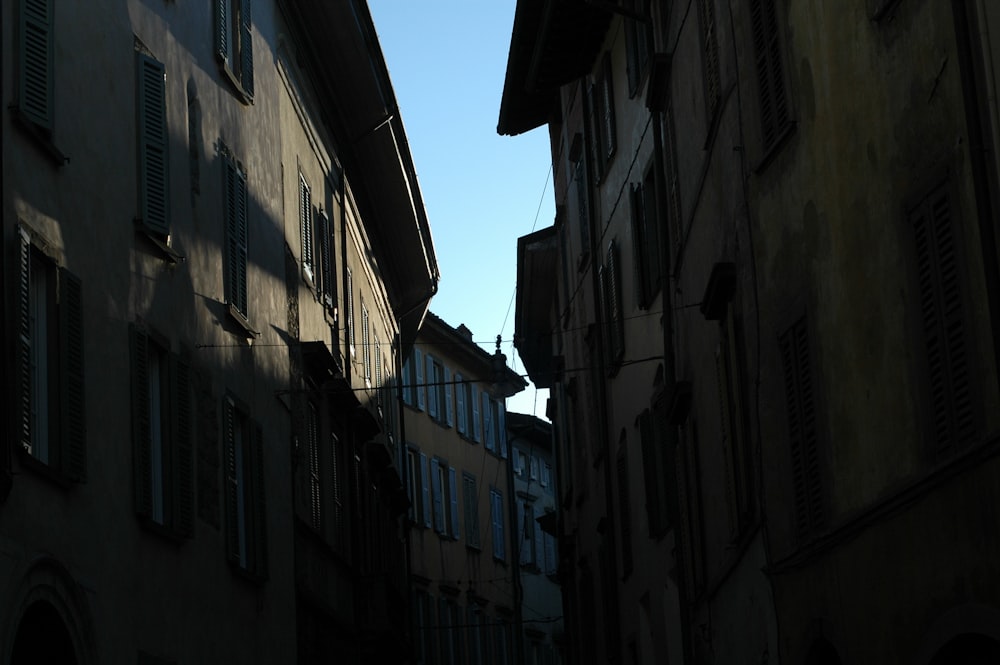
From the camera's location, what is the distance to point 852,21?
10938 mm

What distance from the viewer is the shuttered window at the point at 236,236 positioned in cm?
1836

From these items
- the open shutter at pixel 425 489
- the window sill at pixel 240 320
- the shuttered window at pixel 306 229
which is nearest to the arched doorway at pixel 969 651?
the window sill at pixel 240 320

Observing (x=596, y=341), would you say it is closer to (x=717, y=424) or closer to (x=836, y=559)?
(x=717, y=424)

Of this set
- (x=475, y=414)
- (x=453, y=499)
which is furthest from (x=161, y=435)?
(x=475, y=414)

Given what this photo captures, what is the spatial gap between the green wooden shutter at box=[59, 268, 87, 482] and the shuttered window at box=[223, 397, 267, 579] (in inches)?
199

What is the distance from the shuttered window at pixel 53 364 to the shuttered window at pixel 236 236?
5.64m

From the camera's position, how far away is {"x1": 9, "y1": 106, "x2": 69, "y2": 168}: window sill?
1165 cm

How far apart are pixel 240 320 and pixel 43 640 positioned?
261 inches

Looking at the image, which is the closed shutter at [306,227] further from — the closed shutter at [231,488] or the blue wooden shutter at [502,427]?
the blue wooden shutter at [502,427]

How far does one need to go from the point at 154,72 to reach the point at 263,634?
6973mm

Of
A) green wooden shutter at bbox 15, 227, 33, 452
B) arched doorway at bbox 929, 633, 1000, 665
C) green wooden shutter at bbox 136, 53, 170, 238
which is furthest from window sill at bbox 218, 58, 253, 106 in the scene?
arched doorway at bbox 929, 633, 1000, 665

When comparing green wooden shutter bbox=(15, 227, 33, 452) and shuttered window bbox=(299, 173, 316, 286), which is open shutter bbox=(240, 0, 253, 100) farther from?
green wooden shutter bbox=(15, 227, 33, 452)

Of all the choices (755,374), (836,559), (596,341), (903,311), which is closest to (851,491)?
(836,559)

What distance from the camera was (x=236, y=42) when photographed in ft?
64.6
